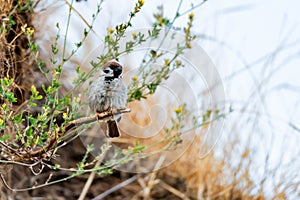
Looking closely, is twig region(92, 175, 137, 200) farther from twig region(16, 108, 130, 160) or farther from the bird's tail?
the bird's tail

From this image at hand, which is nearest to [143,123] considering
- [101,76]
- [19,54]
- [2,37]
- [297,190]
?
[19,54]

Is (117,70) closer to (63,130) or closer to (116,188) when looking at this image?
(63,130)

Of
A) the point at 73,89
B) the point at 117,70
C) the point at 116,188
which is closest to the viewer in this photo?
the point at 117,70

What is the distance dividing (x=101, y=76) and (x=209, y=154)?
150 cm

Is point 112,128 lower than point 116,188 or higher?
lower

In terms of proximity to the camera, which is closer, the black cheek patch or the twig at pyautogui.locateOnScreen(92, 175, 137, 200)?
the black cheek patch

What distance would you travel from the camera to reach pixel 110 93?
35.4 inches

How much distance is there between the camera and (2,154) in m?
1.07

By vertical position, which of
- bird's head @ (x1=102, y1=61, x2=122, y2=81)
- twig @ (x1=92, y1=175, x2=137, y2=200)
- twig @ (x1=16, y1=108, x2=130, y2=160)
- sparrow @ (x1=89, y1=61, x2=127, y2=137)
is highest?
twig @ (x1=92, y1=175, x2=137, y2=200)

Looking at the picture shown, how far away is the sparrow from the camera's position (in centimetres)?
87

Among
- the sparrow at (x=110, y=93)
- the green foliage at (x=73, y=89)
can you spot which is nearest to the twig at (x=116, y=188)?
the green foliage at (x=73, y=89)

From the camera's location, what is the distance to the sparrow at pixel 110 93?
872 mm

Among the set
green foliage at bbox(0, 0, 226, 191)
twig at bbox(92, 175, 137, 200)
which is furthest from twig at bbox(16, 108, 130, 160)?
twig at bbox(92, 175, 137, 200)

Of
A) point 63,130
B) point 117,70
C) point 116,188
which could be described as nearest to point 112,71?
point 117,70
